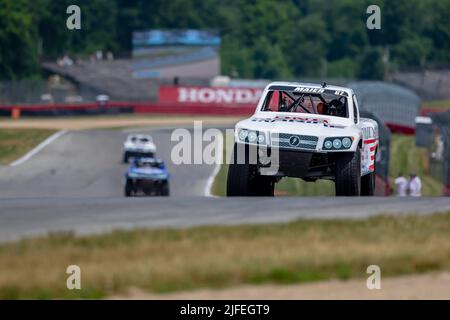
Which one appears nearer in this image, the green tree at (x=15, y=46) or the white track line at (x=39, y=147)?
the white track line at (x=39, y=147)

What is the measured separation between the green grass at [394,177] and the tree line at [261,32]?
3878 centimetres

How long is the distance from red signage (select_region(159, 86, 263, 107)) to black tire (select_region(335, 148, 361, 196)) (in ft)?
215

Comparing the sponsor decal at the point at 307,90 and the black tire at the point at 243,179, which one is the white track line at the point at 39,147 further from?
the black tire at the point at 243,179

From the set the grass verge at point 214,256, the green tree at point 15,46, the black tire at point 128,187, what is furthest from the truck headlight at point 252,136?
the green tree at point 15,46

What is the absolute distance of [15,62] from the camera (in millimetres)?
95500

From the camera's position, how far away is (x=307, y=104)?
1695 centimetres

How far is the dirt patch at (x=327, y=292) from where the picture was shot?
1173 cm

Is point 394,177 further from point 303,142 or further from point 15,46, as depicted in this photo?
point 15,46

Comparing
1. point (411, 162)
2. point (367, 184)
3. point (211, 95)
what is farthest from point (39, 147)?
point (367, 184)

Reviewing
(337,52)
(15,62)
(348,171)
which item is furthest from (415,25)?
(348,171)

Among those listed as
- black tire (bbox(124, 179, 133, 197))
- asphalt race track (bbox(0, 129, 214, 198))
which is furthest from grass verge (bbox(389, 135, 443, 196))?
black tire (bbox(124, 179, 133, 197))

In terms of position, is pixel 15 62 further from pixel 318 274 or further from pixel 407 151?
pixel 318 274

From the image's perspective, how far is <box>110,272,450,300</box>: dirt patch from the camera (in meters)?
11.7

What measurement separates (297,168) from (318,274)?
2954mm
